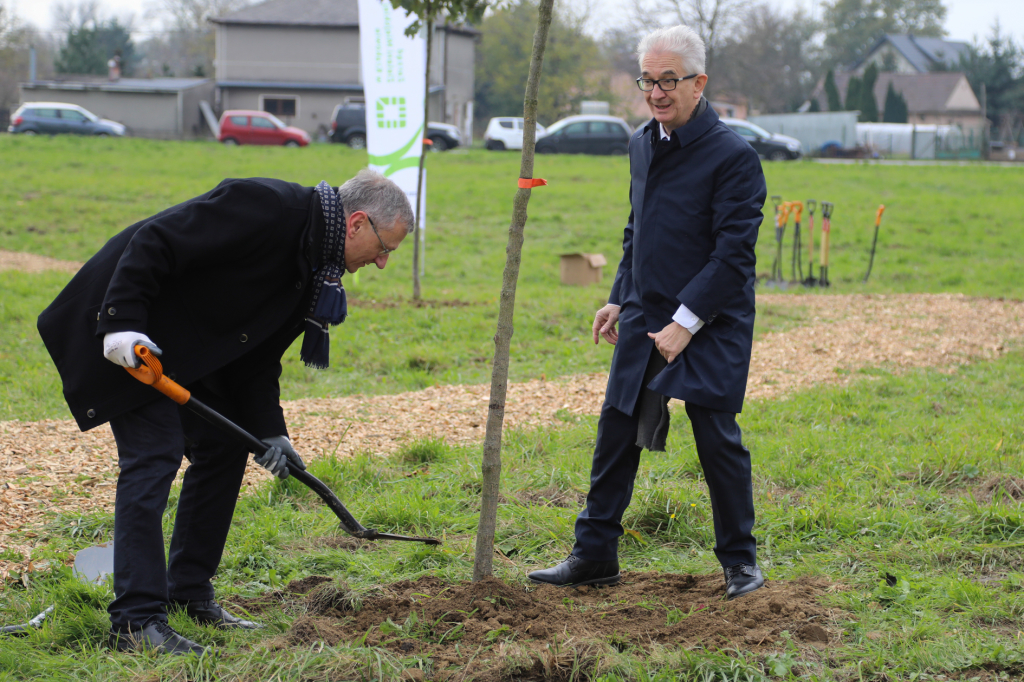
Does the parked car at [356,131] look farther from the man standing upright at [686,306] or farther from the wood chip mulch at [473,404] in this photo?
the man standing upright at [686,306]

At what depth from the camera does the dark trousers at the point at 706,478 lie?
3.07 metres

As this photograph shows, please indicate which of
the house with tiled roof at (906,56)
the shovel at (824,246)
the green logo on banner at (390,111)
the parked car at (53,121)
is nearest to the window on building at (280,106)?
the parked car at (53,121)

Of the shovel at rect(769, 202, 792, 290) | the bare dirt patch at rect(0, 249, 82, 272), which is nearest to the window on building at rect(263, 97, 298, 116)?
the bare dirt patch at rect(0, 249, 82, 272)

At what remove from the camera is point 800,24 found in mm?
61031

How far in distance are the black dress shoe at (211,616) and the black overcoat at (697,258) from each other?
1.51m

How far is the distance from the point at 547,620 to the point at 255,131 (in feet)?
90.7

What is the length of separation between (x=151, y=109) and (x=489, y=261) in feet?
106

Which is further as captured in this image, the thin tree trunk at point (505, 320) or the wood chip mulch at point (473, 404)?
the wood chip mulch at point (473, 404)

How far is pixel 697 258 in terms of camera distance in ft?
10.2

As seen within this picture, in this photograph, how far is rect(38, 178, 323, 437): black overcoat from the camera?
8.71ft

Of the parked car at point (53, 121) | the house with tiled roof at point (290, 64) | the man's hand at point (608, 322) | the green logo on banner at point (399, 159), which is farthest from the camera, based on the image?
the house with tiled roof at point (290, 64)

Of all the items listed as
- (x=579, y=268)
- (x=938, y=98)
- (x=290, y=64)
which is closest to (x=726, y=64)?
(x=938, y=98)

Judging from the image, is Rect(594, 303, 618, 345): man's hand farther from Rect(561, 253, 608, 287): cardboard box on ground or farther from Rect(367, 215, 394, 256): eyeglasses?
Rect(561, 253, 608, 287): cardboard box on ground

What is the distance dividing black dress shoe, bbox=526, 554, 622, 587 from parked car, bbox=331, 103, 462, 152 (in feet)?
A: 83.9
